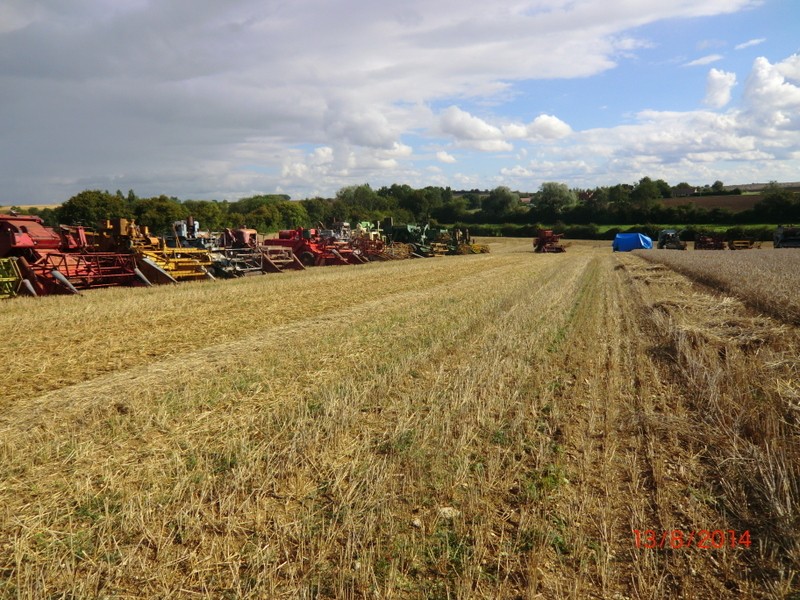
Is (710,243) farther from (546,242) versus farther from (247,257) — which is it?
(247,257)

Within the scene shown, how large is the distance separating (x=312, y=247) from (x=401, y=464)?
912 inches

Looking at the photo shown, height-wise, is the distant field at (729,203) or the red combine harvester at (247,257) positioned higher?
the distant field at (729,203)

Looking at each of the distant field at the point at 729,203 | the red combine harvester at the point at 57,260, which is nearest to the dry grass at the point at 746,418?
the red combine harvester at the point at 57,260

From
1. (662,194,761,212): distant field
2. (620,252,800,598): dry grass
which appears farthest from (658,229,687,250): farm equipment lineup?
(620,252,800,598): dry grass

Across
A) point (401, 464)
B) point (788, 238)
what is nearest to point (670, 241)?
point (788, 238)

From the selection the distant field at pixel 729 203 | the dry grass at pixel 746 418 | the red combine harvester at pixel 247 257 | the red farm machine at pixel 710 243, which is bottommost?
the red farm machine at pixel 710 243

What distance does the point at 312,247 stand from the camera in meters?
26.4

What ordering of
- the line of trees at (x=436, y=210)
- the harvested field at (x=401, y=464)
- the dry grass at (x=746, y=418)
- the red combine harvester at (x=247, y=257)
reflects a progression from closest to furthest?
the harvested field at (x=401, y=464) → the dry grass at (x=746, y=418) → the red combine harvester at (x=247, y=257) → the line of trees at (x=436, y=210)

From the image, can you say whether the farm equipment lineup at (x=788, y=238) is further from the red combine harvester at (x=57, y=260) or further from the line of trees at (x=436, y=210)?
the red combine harvester at (x=57, y=260)

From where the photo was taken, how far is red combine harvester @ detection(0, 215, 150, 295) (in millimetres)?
13516

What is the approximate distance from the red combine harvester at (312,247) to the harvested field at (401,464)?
18.1 metres

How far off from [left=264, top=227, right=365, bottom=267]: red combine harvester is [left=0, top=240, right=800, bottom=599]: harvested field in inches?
712

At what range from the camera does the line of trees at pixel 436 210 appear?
49.8 metres

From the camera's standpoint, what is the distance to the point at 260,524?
3229mm
